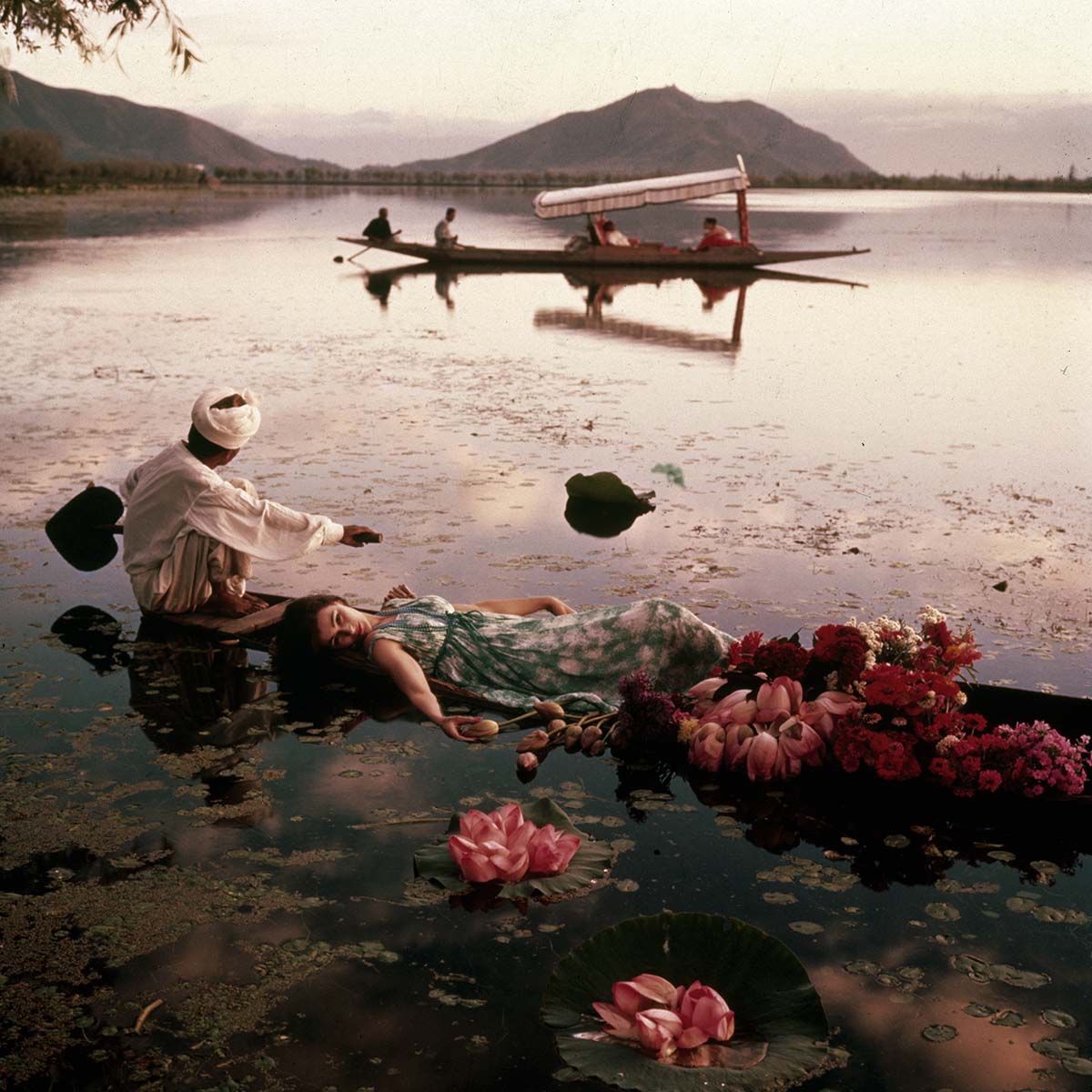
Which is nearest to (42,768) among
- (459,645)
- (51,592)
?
(459,645)

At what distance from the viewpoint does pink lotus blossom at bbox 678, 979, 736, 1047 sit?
3449mm

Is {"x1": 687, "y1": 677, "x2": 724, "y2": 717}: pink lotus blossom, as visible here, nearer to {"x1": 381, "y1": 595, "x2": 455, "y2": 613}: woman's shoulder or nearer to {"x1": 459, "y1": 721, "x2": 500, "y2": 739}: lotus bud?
{"x1": 459, "y1": 721, "x2": 500, "y2": 739}: lotus bud

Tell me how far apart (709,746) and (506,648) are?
3.85 ft

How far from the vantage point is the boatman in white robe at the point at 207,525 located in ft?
22.1

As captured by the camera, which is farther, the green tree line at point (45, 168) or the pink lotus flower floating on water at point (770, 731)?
the green tree line at point (45, 168)

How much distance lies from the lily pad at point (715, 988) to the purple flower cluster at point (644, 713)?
1.49 m

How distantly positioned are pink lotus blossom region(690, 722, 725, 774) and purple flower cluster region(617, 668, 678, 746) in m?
0.13

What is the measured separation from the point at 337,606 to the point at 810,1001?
10.1 feet

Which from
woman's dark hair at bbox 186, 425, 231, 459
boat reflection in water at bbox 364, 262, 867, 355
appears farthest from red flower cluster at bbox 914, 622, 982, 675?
boat reflection in water at bbox 364, 262, 867, 355

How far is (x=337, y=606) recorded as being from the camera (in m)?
5.95

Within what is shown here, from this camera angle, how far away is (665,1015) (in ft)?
11.3

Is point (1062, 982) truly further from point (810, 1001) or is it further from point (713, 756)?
point (713, 756)

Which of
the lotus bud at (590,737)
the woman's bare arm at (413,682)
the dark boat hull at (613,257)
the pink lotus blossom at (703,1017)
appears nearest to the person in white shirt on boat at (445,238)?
the dark boat hull at (613,257)

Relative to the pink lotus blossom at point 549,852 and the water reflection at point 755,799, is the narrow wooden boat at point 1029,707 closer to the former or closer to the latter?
the water reflection at point 755,799
